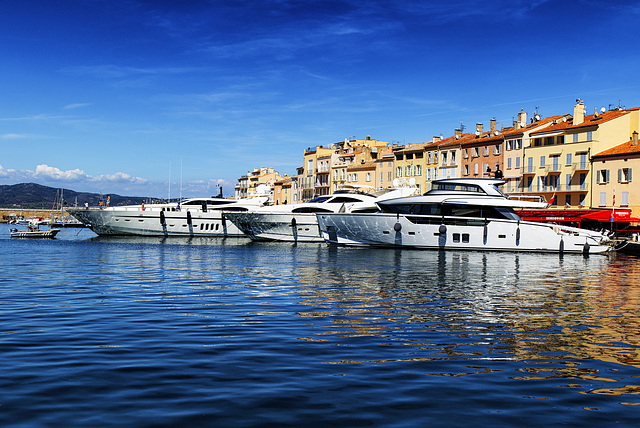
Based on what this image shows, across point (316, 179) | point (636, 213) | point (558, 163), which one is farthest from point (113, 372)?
point (316, 179)

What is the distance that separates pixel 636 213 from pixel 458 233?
26541 mm

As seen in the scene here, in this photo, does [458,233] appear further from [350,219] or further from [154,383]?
[154,383]

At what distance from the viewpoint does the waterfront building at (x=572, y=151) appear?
66188 mm

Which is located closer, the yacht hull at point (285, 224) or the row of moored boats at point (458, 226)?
the row of moored boats at point (458, 226)

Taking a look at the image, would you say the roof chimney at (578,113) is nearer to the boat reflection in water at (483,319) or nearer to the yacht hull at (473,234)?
the yacht hull at (473,234)

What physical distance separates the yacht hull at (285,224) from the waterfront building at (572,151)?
90.0 feet

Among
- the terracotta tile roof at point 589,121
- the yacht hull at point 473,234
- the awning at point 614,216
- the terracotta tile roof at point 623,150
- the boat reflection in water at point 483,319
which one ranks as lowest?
the boat reflection in water at point 483,319

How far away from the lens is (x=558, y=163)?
69.8m

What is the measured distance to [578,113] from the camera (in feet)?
229

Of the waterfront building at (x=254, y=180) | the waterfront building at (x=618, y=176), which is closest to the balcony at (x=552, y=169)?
the waterfront building at (x=618, y=176)

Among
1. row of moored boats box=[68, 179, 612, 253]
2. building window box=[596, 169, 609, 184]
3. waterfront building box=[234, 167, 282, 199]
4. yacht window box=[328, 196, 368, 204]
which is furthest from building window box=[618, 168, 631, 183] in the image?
waterfront building box=[234, 167, 282, 199]

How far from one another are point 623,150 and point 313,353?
2424 inches

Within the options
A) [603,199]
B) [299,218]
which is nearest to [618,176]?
[603,199]

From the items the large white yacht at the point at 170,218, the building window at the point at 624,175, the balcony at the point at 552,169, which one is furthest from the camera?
the balcony at the point at 552,169
